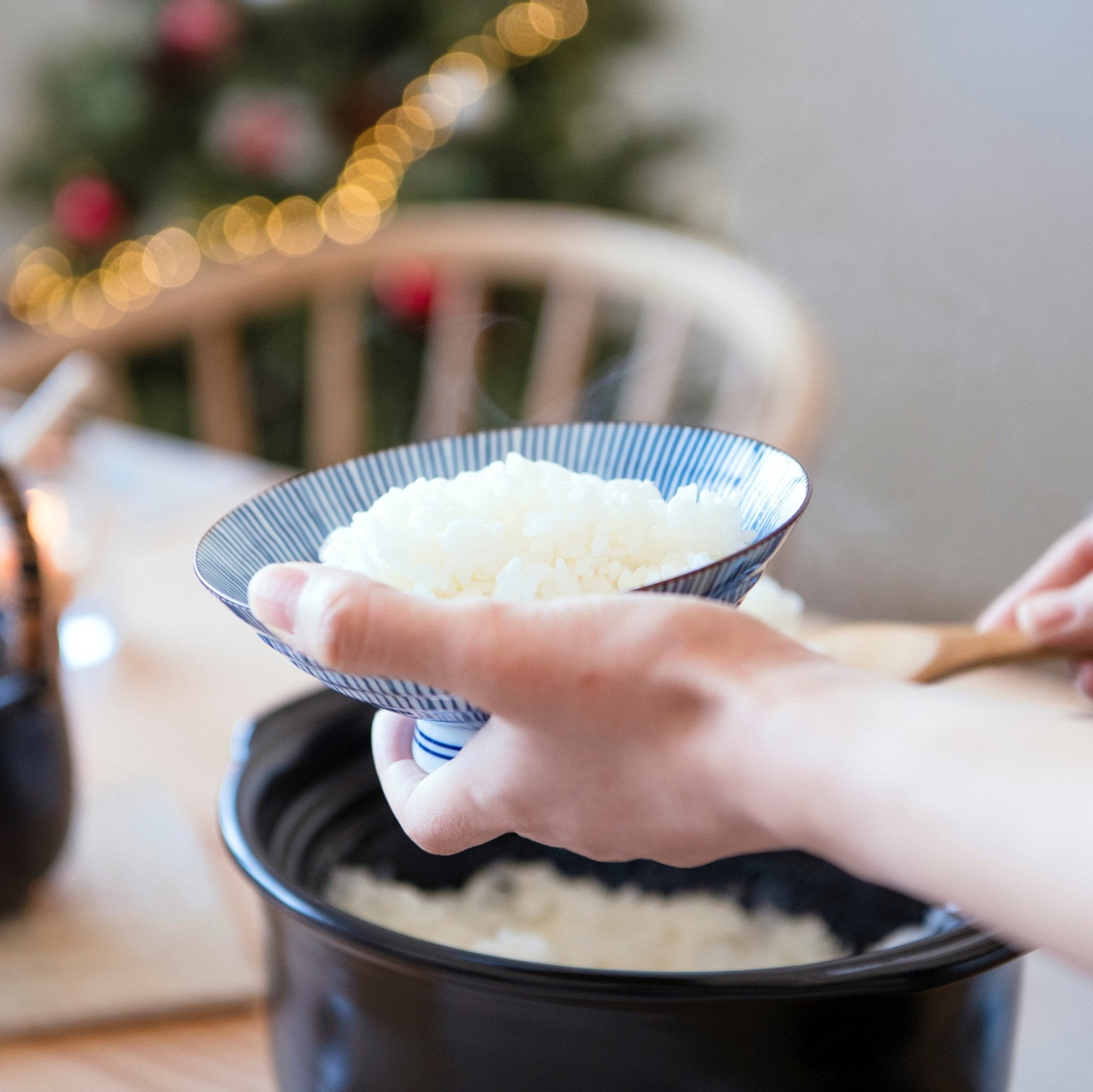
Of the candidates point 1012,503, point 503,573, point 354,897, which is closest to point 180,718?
point 354,897

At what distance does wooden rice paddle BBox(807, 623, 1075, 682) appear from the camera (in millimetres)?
486

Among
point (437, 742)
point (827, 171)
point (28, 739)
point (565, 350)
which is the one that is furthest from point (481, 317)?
point (437, 742)

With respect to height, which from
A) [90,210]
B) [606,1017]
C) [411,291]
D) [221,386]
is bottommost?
[606,1017]

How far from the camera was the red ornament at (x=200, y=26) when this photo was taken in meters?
2.09

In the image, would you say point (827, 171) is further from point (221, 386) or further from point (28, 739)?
point (28, 739)

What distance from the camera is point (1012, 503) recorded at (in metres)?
1.25

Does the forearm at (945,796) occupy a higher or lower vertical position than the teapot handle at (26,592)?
lower

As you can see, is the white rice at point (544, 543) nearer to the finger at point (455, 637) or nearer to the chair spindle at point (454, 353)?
the finger at point (455, 637)

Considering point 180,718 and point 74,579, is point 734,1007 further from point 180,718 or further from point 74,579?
point 74,579

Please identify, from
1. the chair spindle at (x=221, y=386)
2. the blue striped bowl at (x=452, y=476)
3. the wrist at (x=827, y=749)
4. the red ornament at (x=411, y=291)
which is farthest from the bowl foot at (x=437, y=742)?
the red ornament at (x=411, y=291)

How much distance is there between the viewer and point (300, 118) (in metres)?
2.18

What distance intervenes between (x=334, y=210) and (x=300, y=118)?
6.8 inches

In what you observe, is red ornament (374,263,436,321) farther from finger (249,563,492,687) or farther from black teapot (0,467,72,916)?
finger (249,563,492,687)

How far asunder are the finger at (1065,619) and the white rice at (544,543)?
253 millimetres
